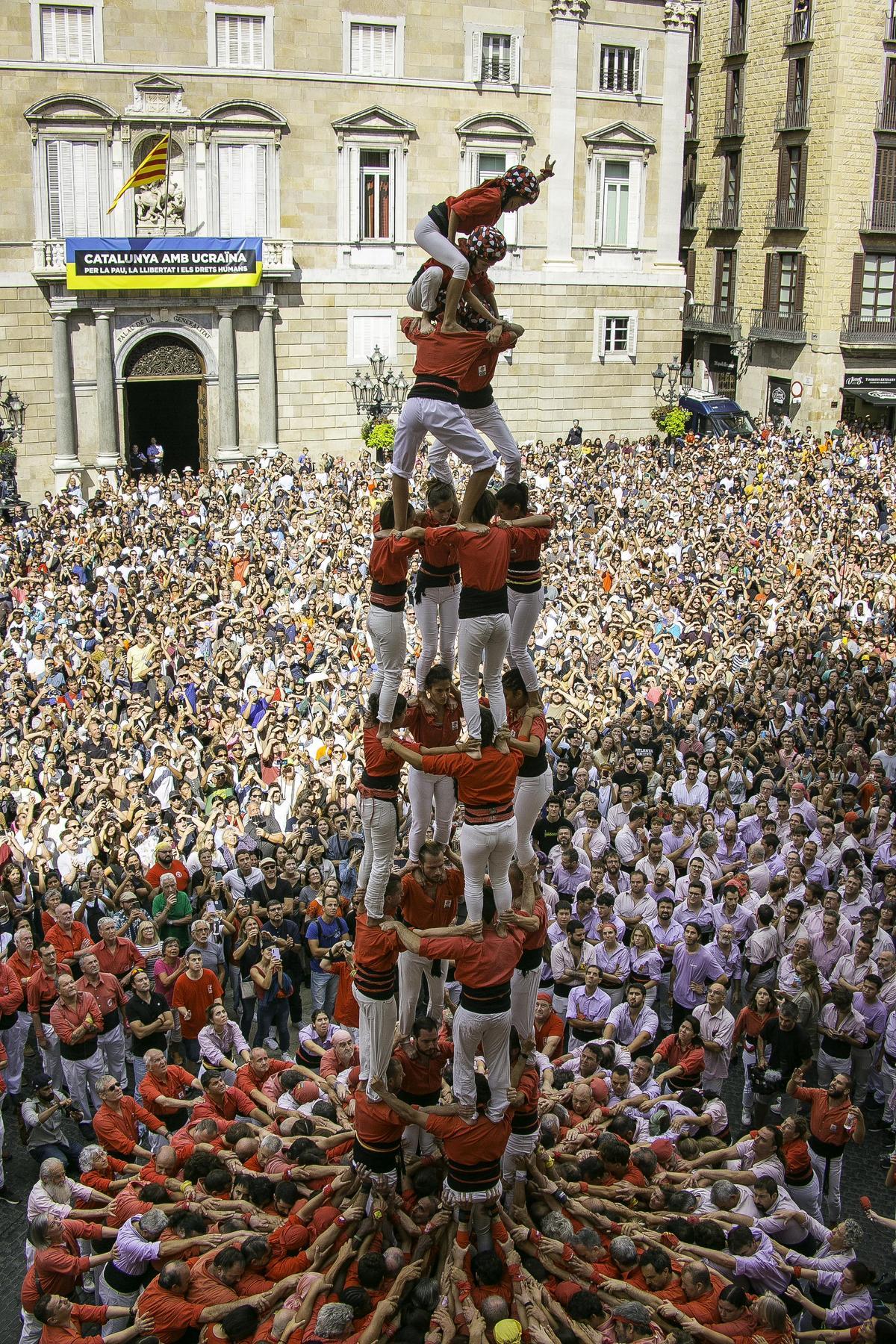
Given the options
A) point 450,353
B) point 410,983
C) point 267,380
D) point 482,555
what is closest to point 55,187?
point 267,380

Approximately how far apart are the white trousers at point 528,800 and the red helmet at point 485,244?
381 centimetres

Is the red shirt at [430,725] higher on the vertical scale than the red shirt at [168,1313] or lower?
higher

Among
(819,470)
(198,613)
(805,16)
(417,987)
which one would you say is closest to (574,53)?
(805,16)

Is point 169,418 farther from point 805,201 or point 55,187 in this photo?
point 805,201

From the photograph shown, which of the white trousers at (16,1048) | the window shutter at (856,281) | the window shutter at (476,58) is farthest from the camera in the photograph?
the window shutter at (856,281)

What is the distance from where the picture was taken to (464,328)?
9.26 meters

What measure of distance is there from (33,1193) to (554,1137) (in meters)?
4.05

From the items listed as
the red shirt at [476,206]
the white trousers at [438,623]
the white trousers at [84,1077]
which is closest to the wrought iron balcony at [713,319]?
the white trousers at [438,623]

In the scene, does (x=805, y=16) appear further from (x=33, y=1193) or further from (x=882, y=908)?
(x=33, y=1193)

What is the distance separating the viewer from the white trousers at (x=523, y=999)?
398 inches

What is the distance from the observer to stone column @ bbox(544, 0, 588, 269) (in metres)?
35.6

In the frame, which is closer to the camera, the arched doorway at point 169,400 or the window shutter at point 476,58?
the arched doorway at point 169,400

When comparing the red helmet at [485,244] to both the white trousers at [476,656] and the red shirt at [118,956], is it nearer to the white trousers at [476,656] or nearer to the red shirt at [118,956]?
the white trousers at [476,656]

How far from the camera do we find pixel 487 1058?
9211 mm
